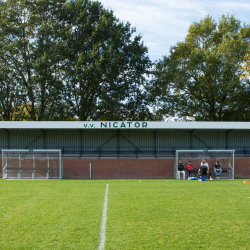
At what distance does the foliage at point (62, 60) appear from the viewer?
33562 millimetres

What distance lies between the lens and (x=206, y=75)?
1518 inches

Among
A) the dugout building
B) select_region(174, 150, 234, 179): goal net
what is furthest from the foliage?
select_region(174, 150, 234, 179): goal net

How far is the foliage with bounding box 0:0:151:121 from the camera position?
33.6 meters

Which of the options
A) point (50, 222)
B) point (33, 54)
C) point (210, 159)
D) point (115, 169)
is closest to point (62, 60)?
point (33, 54)

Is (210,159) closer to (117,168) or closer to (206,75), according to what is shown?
(117,168)

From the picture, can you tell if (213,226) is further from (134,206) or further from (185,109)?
(185,109)

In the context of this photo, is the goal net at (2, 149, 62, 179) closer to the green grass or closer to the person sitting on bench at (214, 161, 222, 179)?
the green grass

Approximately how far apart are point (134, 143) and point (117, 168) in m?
3.83

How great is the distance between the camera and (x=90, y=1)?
35906 millimetres

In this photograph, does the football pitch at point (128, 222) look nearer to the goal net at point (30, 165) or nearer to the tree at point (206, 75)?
the goal net at point (30, 165)

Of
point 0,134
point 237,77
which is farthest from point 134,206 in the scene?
point 237,77

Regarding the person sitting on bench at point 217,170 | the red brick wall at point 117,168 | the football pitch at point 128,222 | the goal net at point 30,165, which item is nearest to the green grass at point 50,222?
the football pitch at point 128,222

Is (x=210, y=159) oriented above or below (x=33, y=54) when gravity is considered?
below

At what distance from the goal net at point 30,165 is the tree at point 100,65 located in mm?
11976
